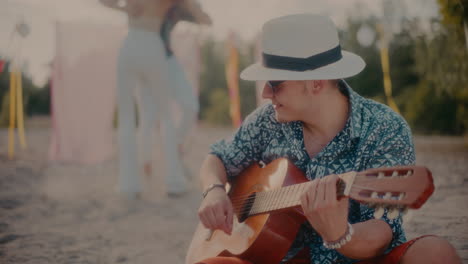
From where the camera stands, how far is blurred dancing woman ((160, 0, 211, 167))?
4.46 metres

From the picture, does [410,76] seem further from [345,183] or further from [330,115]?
[345,183]

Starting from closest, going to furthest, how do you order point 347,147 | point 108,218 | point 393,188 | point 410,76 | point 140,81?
point 393,188
point 347,147
point 108,218
point 140,81
point 410,76

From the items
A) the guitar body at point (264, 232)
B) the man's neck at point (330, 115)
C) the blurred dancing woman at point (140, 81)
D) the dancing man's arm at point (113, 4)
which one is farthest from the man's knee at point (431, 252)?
the dancing man's arm at point (113, 4)

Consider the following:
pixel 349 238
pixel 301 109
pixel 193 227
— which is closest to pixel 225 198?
pixel 301 109

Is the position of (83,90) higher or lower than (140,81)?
lower

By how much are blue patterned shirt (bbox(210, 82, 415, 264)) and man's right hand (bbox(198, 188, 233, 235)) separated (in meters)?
0.29

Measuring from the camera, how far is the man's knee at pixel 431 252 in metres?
1.33

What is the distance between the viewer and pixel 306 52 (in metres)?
1.71

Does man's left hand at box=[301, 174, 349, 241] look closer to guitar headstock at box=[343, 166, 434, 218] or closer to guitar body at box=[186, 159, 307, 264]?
guitar headstock at box=[343, 166, 434, 218]

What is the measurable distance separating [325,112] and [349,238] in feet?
1.96

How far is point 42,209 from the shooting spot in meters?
4.00

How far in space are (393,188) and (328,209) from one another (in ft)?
0.67

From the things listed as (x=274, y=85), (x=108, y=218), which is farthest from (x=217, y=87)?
(x=274, y=85)

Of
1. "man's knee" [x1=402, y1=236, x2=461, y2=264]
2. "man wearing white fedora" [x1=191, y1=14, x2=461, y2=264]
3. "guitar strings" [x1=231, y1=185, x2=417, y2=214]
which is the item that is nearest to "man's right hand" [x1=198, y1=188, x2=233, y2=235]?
"man wearing white fedora" [x1=191, y1=14, x2=461, y2=264]
